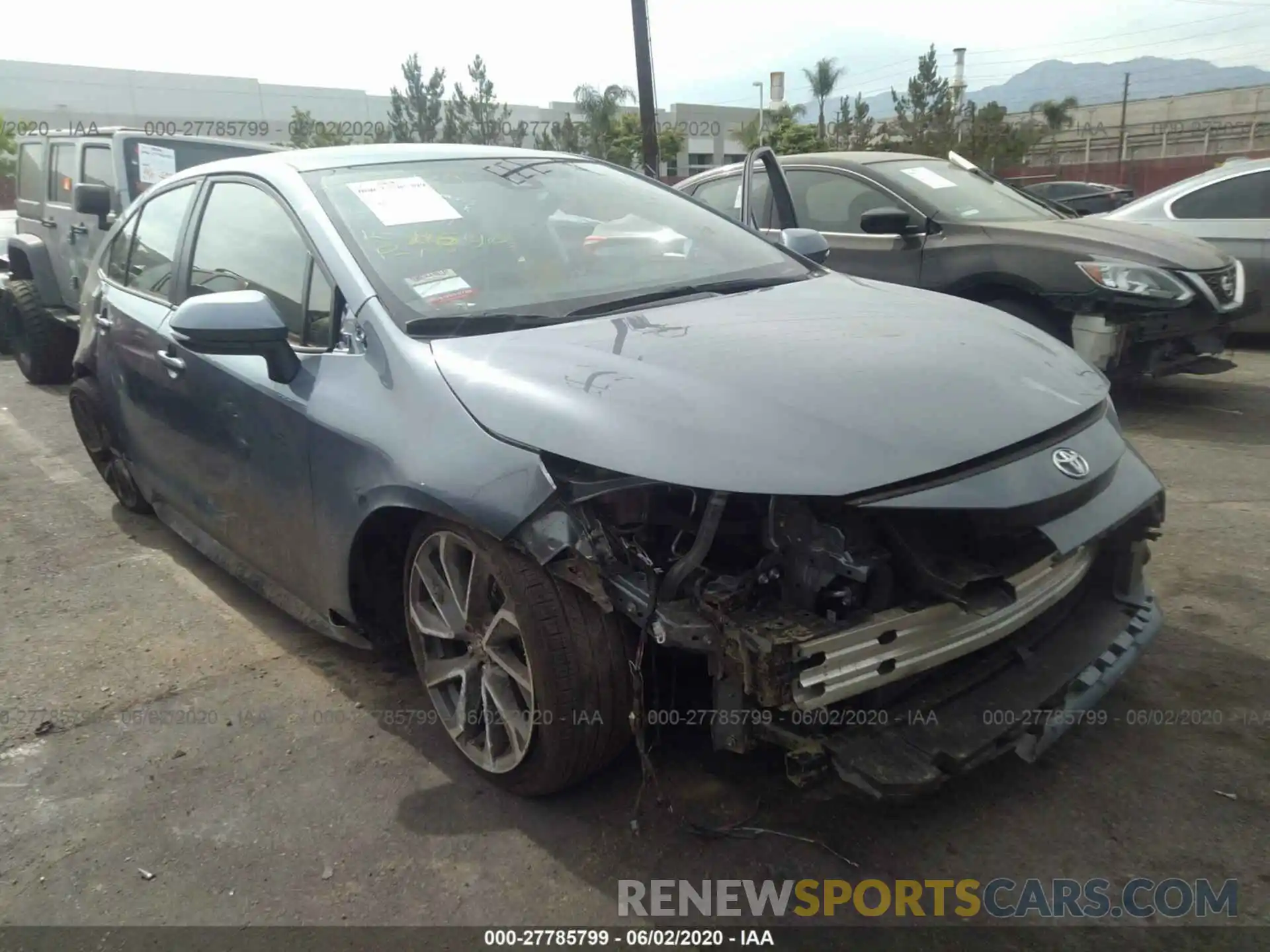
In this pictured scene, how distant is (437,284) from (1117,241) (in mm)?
4531

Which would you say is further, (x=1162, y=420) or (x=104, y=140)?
(x=104, y=140)

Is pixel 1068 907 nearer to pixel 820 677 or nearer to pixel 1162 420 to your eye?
pixel 820 677

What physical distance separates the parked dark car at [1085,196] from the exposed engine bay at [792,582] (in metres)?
12.1

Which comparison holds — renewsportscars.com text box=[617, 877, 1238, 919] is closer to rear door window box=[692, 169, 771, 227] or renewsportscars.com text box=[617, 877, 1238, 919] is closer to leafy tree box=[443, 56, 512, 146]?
rear door window box=[692, 169, 771, 227]

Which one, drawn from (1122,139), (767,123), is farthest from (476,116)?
(1122,139)

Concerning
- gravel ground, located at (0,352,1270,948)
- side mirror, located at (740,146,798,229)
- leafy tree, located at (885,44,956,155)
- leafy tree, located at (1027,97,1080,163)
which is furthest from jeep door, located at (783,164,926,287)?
leafy tree, located at (1027,97,1080,163)

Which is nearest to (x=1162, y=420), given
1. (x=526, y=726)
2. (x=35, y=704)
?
(x=526, y=726)

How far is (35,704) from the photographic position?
3121 mm

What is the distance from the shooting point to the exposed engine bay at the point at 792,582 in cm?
199

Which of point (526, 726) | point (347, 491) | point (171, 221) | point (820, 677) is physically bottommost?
point (526, 726)

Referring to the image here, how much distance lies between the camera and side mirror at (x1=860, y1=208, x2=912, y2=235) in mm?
5879

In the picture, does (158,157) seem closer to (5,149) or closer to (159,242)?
(159,242)

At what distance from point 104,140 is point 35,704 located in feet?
20.7

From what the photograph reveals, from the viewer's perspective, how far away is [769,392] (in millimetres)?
2182
